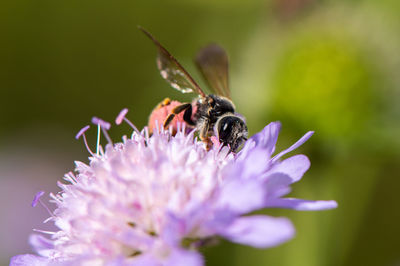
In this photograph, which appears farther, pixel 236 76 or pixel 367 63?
pixel 236 76

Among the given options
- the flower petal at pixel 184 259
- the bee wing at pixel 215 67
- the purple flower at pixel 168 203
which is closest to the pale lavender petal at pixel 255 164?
the purple flower at pixel 168 203

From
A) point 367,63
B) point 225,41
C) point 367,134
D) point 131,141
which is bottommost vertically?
point 131,141

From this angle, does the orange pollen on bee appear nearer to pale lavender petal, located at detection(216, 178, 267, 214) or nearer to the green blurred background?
pale lavender petal, located at detection(216, 178, 267, 214)

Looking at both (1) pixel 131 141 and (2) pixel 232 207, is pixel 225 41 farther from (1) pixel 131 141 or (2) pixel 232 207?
(2) pixel 232 207

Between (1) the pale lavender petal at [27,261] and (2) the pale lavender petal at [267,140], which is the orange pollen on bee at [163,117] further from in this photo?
(1) the pale lavender petal at [27,261]

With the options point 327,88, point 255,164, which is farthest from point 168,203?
point 327,88

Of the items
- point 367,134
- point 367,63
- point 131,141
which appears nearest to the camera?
point 131,141

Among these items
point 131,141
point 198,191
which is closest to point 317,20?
point 131,141
